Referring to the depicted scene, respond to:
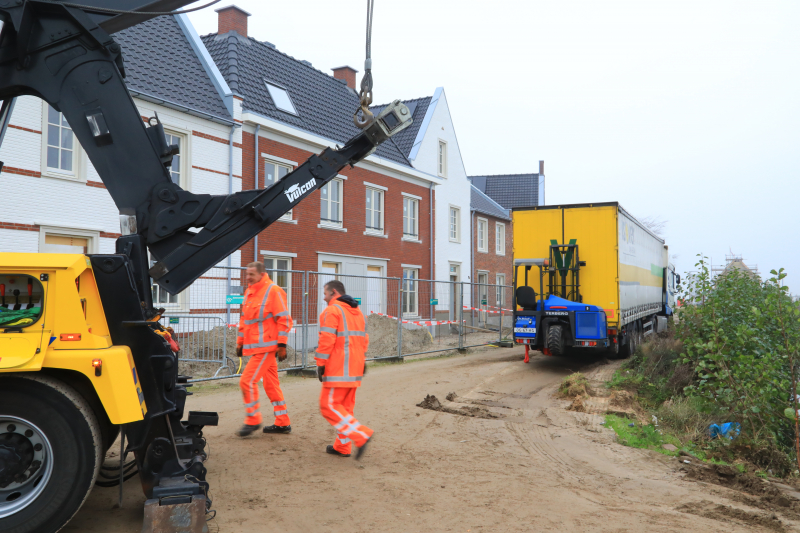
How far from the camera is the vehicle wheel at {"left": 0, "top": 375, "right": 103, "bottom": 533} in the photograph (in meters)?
3.72

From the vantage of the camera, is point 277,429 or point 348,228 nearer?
point 277,429

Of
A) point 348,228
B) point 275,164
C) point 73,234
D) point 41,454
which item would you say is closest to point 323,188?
point 348,228

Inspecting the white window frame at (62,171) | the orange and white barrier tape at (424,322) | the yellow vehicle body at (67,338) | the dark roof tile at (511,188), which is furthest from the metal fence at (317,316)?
the dark roof tile at (511,188)

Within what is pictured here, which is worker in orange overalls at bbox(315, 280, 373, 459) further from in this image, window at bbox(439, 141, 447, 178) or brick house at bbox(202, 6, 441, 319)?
window at bbox(439, 141, 447, 178)

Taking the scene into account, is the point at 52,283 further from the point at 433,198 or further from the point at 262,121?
the point at 433,198

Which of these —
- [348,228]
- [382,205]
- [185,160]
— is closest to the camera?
[185,160]

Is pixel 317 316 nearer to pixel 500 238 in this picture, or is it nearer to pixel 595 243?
pixel 595 243

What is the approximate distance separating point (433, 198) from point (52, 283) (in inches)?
851

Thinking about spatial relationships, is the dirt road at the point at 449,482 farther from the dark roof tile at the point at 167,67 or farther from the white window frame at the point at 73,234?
the dark roof tile at the point at 167,67

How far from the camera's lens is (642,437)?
7504 millimetres

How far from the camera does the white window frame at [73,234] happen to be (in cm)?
1160

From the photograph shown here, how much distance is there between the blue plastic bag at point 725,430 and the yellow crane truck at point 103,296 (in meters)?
5.47

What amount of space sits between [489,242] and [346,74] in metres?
10.9

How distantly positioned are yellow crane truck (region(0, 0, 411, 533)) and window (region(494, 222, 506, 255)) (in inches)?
1034
